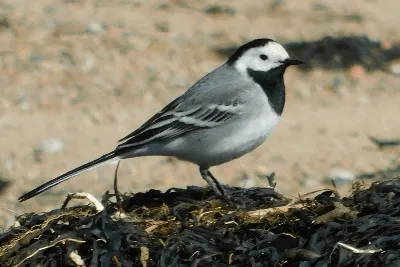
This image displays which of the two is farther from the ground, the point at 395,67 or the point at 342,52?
the point at 342,52

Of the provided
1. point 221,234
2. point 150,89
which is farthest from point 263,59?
point 150,89

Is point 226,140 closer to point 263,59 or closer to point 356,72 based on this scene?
point 263,59

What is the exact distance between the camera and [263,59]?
23.6 feet

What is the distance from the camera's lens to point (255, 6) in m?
15.0

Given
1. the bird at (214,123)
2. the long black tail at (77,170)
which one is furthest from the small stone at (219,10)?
the long black tail at (77,170)

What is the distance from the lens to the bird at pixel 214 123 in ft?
22.1

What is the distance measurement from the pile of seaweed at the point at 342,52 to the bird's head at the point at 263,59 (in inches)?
210

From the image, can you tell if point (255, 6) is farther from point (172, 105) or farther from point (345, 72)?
point (172, 105)

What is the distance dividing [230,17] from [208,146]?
7.82 metres

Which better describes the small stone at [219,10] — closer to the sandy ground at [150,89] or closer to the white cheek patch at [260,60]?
the sandy ground at [150,89]

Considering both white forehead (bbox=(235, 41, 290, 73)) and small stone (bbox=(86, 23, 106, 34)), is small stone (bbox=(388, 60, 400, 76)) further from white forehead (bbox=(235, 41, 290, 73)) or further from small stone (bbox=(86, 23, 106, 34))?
white forehead (bbox=(235, 41, 290, 73))

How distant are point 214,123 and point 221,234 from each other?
2.52 m

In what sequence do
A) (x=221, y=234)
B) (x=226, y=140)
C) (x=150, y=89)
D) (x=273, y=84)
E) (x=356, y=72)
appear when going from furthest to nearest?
(x=356, y=72) < (x=150, y=89) < (x=273, y=84) < (x=226, y=140) < (x=221, y=234)

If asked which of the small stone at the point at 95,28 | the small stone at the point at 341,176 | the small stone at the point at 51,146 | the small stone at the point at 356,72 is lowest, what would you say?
the small stone at the point at 341,176
